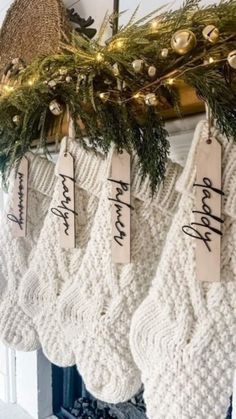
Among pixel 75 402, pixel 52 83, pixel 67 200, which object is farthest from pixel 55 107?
pixel 75 402

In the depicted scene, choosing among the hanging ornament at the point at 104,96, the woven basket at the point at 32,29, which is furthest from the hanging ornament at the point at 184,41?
the woven basket at the point at 32,29

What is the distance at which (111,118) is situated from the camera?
0.52 metres

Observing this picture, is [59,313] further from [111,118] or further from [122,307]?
[111,118]

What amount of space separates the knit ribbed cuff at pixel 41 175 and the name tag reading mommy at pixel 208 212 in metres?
0.33

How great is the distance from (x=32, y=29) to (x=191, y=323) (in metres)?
0.63

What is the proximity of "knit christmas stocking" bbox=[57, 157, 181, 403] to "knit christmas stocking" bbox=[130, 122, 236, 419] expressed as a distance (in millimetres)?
59

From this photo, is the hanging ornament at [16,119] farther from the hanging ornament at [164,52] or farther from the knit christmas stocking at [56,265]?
the hanging ornament at [164,52]

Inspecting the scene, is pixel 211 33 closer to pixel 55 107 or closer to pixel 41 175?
pixel 55 107

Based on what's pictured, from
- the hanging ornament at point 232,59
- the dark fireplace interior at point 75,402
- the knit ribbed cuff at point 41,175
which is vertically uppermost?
the hanging ornament at point 232,59

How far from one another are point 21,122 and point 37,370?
2.11 ft

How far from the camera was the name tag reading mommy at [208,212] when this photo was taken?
44 cm

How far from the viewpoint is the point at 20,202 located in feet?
2.34

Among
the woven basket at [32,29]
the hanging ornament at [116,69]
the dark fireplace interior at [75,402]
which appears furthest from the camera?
the dark fireplace interior at [75,402]

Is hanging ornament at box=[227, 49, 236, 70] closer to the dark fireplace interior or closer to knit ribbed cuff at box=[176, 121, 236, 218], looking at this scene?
knit ribbed cuff at box=[176, 121, 236, 218]
